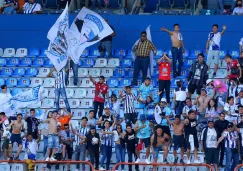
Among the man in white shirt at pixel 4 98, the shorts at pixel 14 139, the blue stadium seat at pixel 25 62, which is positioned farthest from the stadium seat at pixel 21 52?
the shorts at pixel 14 139

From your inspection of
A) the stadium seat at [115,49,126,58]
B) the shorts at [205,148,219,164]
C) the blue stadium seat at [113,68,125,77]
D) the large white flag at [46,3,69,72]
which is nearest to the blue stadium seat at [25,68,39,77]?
the blue stadium seat at [113,68,125,77]

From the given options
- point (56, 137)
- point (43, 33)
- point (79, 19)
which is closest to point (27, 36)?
point (43, 33)

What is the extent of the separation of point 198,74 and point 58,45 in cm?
378

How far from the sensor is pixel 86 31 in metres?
33.8

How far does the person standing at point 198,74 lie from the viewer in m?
32.8

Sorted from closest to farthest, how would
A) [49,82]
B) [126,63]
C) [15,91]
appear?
[15,91] → [49,82] → [126,63]

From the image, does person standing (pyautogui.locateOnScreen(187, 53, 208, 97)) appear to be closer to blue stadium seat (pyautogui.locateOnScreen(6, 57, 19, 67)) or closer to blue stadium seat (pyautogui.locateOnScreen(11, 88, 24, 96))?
blue stadium seat (pyautogui.locateOnScreen(11, 88, 24, 96))

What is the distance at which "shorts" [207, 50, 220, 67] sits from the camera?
34750 mm

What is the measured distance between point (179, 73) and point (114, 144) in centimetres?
452

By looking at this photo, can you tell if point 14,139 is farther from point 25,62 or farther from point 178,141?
point 25,62

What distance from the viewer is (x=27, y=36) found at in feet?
124

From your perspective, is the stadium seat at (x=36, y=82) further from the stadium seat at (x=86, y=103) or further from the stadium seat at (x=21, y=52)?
the stadium seat at (x=86, y=103)

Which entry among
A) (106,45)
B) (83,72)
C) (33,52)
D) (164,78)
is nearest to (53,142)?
(164,78)

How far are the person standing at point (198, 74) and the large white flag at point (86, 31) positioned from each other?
270 centimetres
